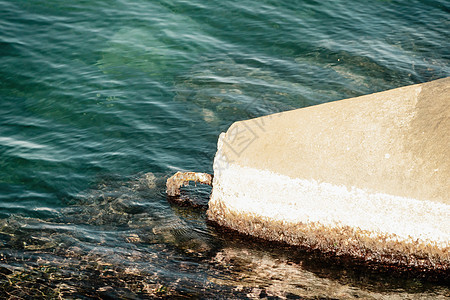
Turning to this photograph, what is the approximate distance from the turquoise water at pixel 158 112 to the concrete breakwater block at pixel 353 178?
330 mm

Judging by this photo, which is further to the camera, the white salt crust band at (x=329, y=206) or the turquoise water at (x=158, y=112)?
the turquoise water at (x=158, y=112)

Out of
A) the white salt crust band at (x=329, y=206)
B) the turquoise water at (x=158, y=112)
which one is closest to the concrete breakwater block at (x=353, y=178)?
the white salt crust band at (x=329, y=206)

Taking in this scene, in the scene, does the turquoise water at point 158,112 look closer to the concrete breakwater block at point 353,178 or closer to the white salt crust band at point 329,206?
the concrete breakwater block at point 353,178

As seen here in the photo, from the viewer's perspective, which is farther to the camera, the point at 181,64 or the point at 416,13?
the point at 416,13

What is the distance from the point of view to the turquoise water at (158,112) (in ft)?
16.5

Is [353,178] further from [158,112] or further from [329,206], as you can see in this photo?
[158,112]

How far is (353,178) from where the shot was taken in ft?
16.3

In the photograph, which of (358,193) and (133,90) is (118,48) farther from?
(358,193)

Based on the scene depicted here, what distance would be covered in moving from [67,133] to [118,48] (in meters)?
3.83

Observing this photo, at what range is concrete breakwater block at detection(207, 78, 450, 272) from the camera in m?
4.77

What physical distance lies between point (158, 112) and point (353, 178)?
508 centimetres

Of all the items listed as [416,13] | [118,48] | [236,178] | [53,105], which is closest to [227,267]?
→ [236,178]

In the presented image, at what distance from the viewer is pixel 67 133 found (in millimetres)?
8391

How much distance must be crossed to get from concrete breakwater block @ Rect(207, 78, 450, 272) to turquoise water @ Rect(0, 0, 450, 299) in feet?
1.08
